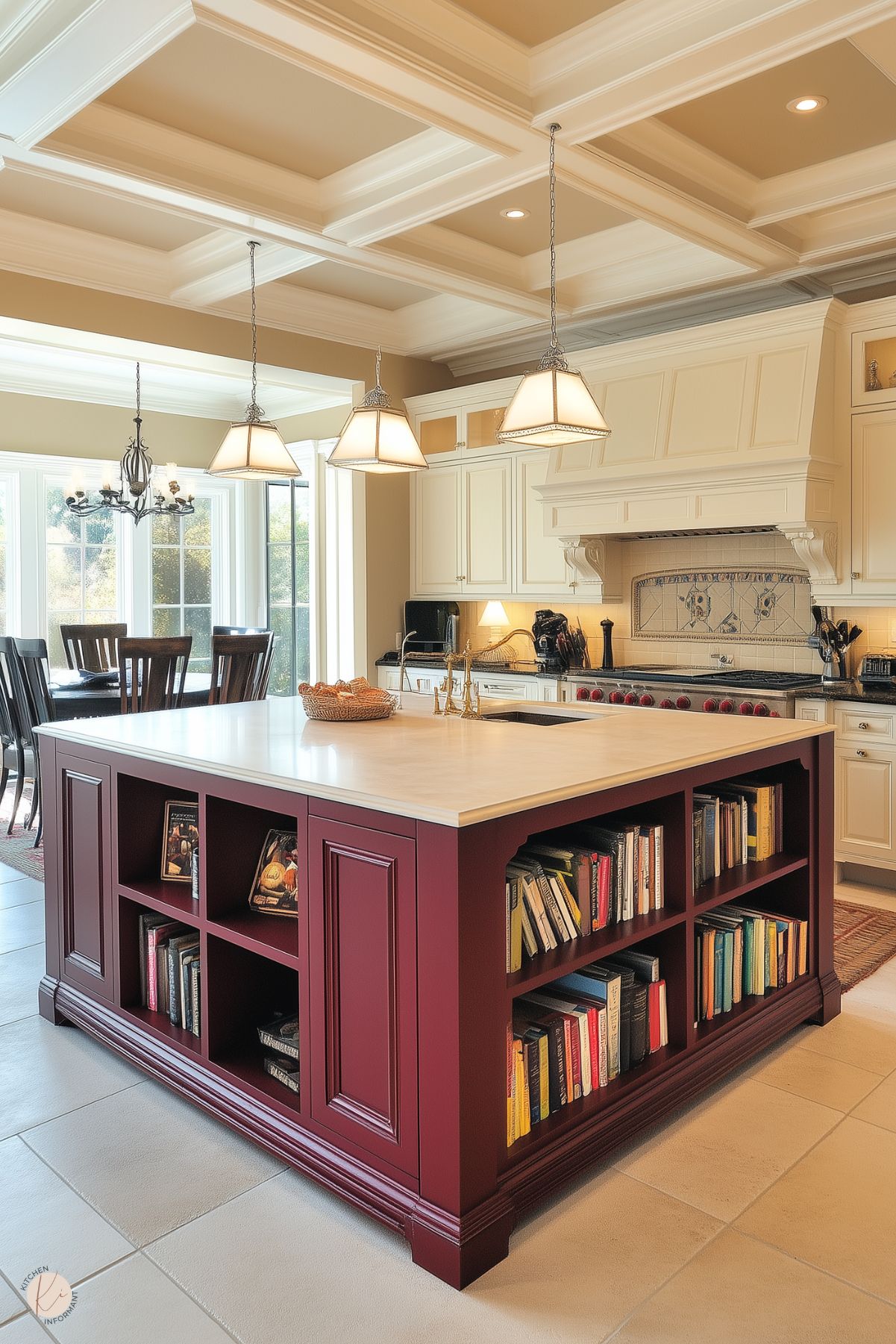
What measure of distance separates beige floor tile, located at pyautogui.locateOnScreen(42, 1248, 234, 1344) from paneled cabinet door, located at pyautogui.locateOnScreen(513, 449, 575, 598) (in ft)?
14.2

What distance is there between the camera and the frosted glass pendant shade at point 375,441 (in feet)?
10.5

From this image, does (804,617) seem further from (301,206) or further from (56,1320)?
(56,1320)

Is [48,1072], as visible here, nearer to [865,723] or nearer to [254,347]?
[865,723]

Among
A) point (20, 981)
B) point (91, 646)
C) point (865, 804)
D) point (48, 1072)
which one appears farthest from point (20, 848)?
point (865, 804)

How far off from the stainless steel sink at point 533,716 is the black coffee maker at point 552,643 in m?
2.13

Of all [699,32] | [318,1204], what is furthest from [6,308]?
[318,1204]

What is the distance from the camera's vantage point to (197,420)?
7.57 metres

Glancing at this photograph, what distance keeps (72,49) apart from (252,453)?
4.70 ft

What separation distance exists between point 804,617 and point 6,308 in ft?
13.7

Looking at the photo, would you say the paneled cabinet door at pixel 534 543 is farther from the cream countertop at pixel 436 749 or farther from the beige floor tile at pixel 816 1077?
the beige floor tile at pixel 816 1077

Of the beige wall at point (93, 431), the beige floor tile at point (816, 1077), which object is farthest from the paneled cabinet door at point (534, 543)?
the beige floor tile at point (816, 1077)

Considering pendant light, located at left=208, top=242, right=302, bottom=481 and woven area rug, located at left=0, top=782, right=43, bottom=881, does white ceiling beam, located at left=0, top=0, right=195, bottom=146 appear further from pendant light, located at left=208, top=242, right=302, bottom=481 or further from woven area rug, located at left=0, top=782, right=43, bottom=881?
woven area rug, located at left=0, top=782, right=43, bottom=881

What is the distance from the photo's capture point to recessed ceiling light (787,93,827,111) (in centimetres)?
342

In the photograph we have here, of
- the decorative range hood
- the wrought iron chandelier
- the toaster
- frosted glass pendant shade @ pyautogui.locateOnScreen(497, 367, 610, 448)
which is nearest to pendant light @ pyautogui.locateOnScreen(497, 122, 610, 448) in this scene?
frosted glass pendant shade @ pyautogui.locateOnScreen(497, 367, 610, 448)
